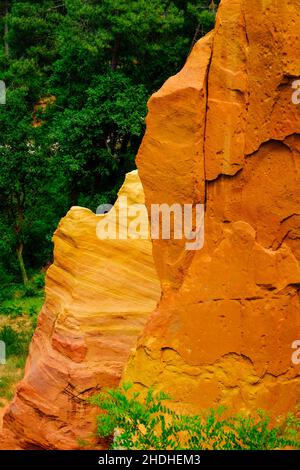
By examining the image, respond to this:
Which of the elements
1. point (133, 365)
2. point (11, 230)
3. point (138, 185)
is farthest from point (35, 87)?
point (133, 365)

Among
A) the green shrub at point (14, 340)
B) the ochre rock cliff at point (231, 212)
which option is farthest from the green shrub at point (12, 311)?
the ochre rock cliff at point (231, 212)

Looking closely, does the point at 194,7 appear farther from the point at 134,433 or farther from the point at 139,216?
the point at 134,433

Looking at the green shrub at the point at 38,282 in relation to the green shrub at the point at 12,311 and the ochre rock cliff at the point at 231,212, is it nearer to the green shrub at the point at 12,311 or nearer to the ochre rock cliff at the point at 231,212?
the green shrub at the point at 12,311

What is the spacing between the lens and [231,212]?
7.69 metres

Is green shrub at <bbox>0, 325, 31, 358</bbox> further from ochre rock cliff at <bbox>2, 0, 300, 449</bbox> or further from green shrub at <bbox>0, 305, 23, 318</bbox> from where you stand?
ochre rock cliff at <bbox>2, 0, 300, 449</bbox>

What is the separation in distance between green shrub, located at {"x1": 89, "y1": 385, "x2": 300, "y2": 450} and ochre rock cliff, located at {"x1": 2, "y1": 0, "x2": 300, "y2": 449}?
0.30m

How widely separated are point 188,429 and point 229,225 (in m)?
2.15

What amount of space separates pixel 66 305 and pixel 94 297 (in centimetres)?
40

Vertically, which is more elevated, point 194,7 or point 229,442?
point 194,7

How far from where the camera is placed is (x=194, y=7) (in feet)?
76.0

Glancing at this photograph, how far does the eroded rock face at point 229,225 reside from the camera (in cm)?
739

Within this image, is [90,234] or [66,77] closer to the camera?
[90,234]

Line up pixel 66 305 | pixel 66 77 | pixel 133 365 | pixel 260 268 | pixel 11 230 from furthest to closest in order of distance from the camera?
pixel 66 77
pixel 11 230
pixel 66 305
pixel 133 365
pixel 260 268

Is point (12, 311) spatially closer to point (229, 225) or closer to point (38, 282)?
point (38, 282)
